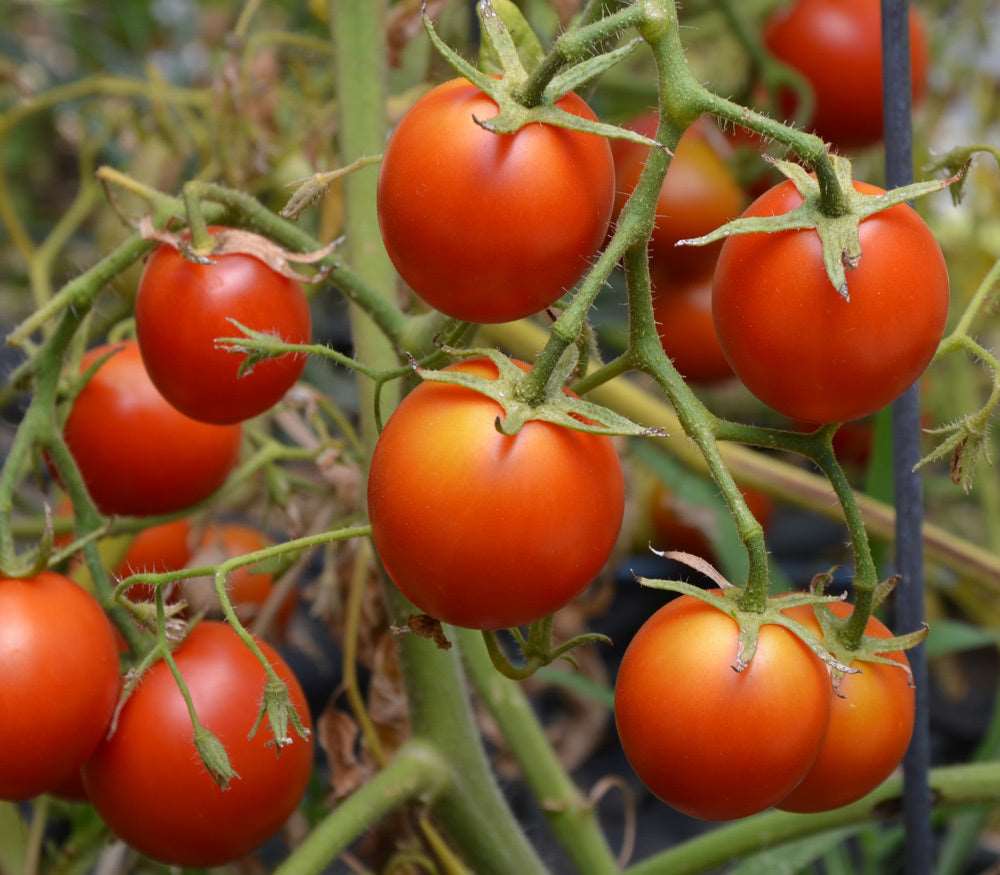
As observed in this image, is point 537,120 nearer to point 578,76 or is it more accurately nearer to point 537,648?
point 578,76

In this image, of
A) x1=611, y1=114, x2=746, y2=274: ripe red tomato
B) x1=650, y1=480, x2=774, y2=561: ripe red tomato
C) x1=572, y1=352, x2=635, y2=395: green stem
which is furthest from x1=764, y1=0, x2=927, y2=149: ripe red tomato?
x1=572, y1=352, x2=635, y2=395: green stem

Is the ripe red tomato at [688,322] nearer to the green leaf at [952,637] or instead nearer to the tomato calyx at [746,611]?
the green leaf at [952,637]

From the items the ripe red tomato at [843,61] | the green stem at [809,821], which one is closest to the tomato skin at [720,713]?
the green stem at [809,821]

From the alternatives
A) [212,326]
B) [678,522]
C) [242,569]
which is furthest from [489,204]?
[678,522]

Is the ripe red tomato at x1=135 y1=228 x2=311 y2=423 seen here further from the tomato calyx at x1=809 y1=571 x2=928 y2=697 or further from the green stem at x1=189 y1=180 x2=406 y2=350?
the tomato calyx at x1=809 y1=571 x2=928 y2=697

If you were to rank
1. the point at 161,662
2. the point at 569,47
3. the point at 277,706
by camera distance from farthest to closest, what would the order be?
1. the point at 161,662
2. the point at 277,706
3. the point at 569,47

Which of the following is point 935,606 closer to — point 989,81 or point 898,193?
point 989,81
